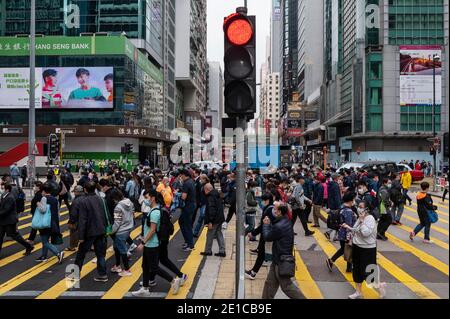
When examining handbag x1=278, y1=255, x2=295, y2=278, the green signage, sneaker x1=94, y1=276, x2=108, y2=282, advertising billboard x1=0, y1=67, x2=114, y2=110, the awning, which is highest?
the green signage

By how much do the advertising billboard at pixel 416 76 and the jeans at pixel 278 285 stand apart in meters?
51.9

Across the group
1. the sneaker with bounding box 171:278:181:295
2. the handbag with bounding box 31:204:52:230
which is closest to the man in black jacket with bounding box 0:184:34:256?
the handbag with bounding box 31:204:52:230

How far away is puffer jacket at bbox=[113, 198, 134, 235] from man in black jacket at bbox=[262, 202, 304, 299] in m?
3.05

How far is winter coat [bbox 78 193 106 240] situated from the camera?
294 inches

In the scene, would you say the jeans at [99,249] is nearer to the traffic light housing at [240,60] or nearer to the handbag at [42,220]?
the handbag at [42,220]

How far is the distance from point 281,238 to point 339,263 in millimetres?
4002

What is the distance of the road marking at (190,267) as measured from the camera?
276 inches

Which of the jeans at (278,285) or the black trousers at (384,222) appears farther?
the black trousers at (384,222)

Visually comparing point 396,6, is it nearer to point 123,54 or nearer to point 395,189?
point 123,54

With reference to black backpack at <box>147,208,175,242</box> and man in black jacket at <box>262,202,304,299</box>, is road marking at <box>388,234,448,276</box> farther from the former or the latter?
black backpack at <box>147,208,175,242</box>

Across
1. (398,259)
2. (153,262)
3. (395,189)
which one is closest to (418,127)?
(395,189)

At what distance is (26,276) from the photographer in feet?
26.6

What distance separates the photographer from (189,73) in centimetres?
9738

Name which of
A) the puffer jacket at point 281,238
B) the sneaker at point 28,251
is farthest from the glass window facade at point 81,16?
the puffer jacket at point 281,238
